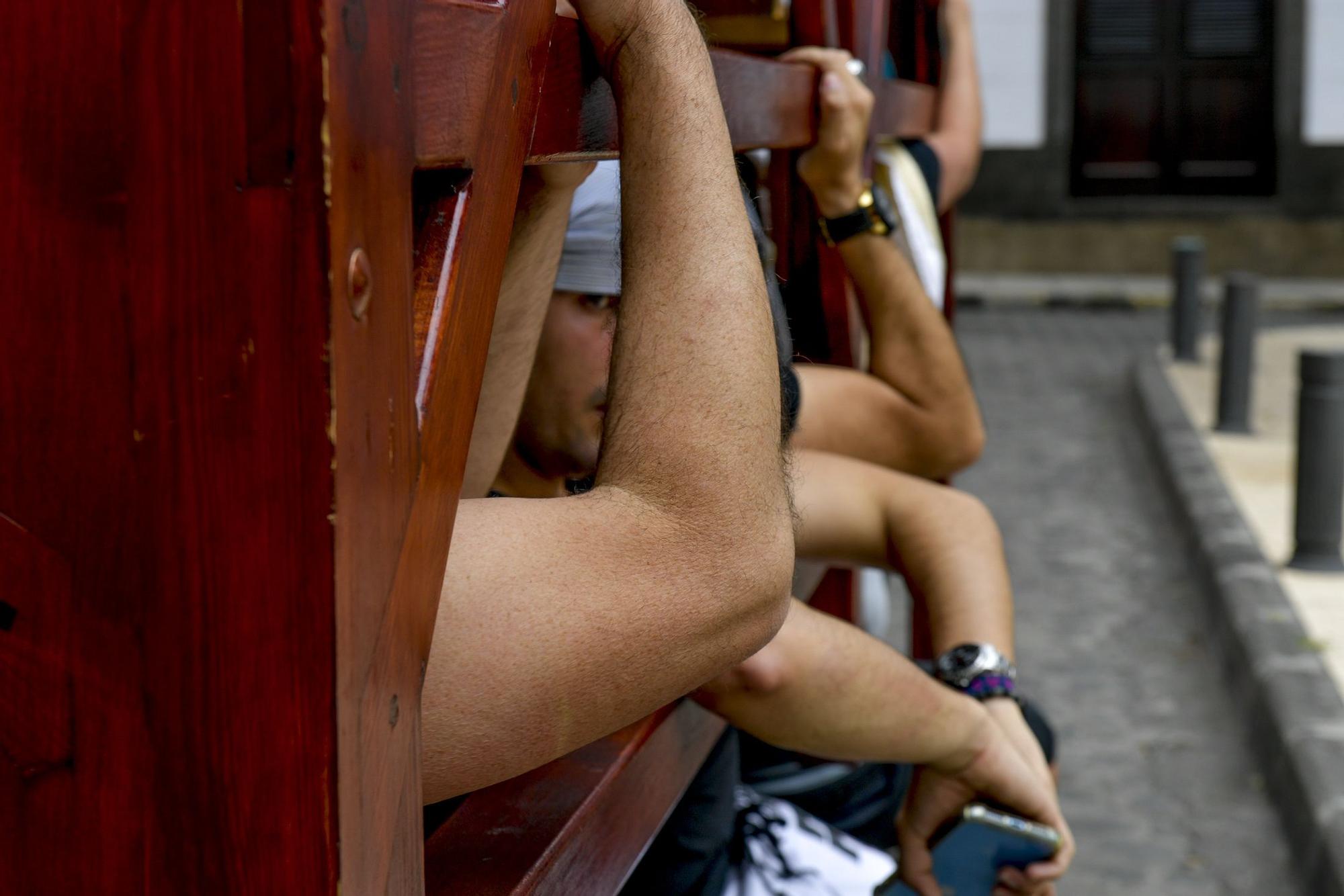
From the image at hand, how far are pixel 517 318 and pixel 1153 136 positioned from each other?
12.0m

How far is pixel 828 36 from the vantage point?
7.70ft

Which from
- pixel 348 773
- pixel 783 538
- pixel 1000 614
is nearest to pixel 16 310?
pixel 348 773

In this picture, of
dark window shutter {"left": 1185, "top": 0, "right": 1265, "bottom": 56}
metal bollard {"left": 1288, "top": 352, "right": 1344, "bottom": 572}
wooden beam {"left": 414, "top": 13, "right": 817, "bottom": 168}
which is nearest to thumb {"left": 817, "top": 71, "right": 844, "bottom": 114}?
wooden beam {"left": 414, "top": 13, "right": 817, "bottom": 168}

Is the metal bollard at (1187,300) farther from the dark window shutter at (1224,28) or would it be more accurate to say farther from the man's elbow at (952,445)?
the man's elbow at (952,445)

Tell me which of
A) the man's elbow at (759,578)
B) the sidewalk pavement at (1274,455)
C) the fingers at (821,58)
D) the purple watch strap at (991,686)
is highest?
the fingers at (821,58)

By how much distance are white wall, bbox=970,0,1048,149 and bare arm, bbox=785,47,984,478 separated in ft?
33.7

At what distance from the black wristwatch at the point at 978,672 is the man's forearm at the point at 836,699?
23 cm

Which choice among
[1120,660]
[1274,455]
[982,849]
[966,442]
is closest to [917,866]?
[982,849]

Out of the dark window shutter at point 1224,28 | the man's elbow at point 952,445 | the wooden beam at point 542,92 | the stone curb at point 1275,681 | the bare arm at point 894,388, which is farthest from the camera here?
the dark window shutter at point 1224,28

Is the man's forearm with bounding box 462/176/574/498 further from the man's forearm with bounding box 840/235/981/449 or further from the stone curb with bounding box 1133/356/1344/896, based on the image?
the stone curb with bounding box 1133/356/1344/896

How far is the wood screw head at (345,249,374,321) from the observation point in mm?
656

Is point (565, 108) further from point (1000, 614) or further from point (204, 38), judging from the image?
point (1000, 614)

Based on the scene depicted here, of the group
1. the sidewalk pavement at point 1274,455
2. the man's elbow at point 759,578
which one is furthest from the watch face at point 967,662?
the sidewalk pavement at point 1274,455

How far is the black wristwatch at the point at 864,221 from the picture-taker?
90.4 inches
